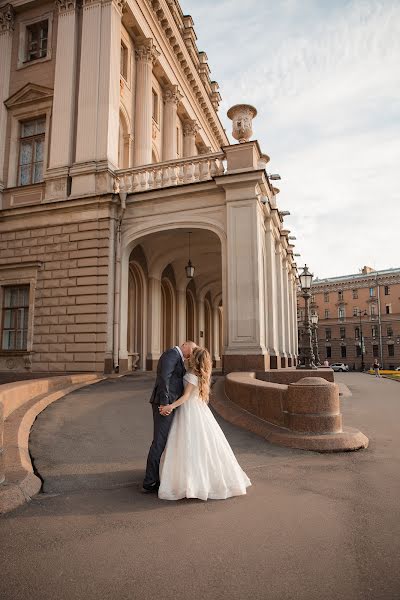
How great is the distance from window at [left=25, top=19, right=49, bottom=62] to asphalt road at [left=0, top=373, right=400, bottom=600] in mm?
17843

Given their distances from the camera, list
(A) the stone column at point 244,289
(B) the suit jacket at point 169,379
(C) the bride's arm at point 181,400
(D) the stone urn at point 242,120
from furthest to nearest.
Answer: (D) the stone urn at point 242,120 < (A) the stone column at point 244,289 < (B) the suit jacket at point 169,379 < (C) the bride's arm at point 181,400

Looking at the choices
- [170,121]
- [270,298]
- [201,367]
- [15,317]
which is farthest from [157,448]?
[170,121]

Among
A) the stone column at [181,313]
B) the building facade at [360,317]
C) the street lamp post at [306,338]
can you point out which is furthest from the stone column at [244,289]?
the building facade at [360,317]

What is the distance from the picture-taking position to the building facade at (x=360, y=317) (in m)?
74.3

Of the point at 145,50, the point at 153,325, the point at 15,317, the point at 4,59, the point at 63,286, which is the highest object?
the point at 145,50

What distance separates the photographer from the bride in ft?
14.2

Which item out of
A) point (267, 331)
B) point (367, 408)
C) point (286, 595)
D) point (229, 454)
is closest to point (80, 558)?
point (286, 595)

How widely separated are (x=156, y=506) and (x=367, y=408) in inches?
338

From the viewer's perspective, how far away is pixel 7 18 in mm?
18547

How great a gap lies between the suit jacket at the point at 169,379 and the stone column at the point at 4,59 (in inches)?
611

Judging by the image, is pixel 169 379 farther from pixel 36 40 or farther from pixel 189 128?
pixel 189 128

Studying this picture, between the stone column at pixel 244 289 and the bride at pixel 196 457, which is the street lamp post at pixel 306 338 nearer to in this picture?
the stone column at pixel 244 289

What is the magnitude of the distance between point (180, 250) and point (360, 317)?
6334 centimetres

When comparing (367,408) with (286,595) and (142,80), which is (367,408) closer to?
(286,595)
